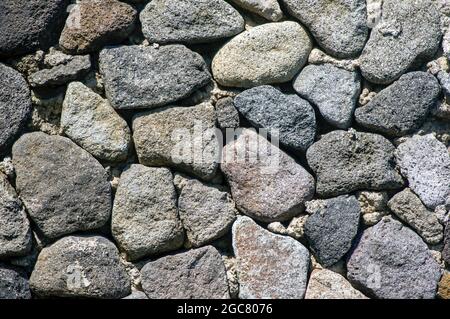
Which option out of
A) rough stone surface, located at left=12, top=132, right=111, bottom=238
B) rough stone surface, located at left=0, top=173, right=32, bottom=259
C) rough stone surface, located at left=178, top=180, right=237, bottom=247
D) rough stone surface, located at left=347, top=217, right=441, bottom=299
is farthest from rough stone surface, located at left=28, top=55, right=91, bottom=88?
rough stone surface, located at left=347, top=217, right=441, bottom=299

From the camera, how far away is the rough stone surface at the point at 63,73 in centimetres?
220

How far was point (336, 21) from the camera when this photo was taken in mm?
2248

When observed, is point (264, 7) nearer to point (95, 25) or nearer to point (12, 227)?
point (95, 25)

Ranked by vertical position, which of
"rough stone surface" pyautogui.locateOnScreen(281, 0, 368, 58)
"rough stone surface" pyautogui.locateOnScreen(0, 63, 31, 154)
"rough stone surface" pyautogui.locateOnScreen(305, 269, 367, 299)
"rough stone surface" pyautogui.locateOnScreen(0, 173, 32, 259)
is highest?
"rough stone surface" pyautogui.locateOnScreen(281, 0, 368, 58)

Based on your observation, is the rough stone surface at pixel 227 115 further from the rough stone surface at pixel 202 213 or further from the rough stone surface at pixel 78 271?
the rough stone surface at pixel 78 271

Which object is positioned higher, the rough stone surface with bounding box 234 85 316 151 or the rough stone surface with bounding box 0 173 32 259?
the rough stone surface with bounding box 234 85 316 151

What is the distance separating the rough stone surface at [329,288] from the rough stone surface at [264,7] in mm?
770

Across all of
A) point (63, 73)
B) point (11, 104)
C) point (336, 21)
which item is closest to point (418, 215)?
point (336, 21)

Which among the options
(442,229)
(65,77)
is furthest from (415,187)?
(65,77)

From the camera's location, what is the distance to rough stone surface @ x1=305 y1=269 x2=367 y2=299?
223 cm

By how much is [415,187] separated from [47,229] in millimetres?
1073

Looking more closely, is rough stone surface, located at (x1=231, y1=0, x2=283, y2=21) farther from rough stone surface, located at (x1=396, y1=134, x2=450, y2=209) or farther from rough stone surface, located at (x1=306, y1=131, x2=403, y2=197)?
rough stone surface, located at (x1=396, y1=134, x2=450, y2=209)

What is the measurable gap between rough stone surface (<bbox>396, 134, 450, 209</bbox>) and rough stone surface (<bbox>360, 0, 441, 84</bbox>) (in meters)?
0.22

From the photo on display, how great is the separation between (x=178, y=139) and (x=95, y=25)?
406 millimetres
